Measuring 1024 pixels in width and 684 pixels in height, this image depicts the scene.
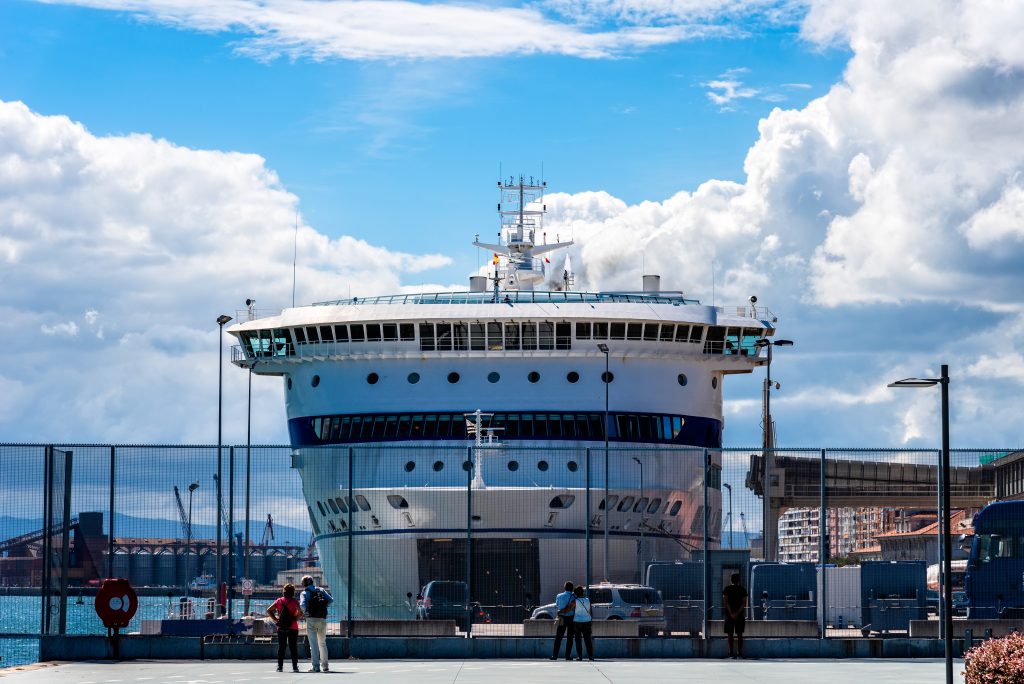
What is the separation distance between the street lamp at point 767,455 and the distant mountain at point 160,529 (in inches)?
332

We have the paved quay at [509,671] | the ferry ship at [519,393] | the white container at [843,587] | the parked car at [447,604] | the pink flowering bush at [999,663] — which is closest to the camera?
the pink flowering bush at [999,663]

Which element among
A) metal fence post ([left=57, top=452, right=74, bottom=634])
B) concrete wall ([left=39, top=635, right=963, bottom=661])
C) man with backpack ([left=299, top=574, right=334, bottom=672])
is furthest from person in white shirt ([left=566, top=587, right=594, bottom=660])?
Answer: metal fence post ([left=57, top=452, right=74, bottom=634])

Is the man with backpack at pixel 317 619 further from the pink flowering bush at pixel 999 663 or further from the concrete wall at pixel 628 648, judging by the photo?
the pink flowering bush at pixel 999 663

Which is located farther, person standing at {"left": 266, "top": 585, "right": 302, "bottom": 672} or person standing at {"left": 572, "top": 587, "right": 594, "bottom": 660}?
person standing at {"left": 572, "top": 587, "right": 594, "bottom": 660}

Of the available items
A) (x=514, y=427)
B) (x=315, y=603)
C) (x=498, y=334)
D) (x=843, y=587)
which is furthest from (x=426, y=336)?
(x=315, y=603)

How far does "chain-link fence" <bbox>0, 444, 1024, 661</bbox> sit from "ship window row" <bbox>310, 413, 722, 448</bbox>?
5.96m

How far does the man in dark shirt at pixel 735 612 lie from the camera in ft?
91.6

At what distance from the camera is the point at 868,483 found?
3381cm

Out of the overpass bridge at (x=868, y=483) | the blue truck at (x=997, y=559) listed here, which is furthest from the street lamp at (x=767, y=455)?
the blue truck at (x=997, y=559)

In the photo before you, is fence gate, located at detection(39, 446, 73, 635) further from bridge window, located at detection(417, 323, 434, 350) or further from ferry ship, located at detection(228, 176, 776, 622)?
bridge window, located at detection(417, 323, 434, 350)

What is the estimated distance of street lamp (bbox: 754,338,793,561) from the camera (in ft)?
103

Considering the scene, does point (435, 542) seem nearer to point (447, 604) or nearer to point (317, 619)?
point (447, 604)

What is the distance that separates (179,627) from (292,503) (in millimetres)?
2777

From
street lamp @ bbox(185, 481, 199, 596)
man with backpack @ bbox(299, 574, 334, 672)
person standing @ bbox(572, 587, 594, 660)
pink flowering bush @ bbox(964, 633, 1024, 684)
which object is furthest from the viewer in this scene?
street lamp @ bbox(185, 481, 199, 596)
